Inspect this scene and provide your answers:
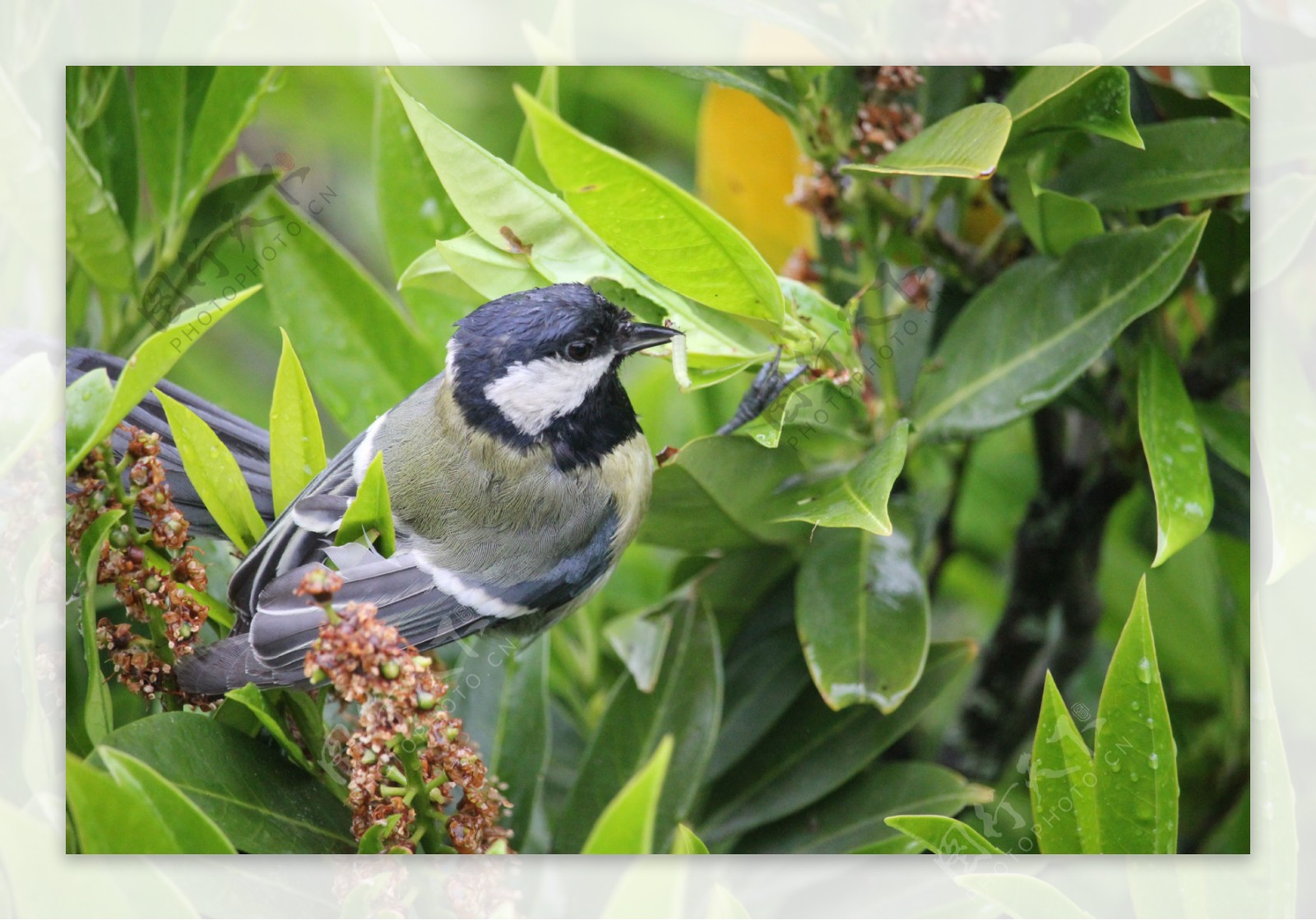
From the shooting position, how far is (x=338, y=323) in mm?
1258

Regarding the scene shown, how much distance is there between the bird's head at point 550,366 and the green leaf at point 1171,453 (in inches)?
19.6

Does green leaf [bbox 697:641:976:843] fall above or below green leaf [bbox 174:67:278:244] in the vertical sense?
below

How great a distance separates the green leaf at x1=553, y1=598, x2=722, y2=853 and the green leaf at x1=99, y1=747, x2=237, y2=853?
1.21ft

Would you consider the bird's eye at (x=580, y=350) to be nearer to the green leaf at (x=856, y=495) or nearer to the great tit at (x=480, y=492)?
the great tit at (x=480, y=492)

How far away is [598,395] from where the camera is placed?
1.17 metres

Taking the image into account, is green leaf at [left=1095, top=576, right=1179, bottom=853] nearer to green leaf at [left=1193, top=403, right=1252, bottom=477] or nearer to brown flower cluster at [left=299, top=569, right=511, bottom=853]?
green leaf at [left=1193, top=403, right=1252, bottom=477]

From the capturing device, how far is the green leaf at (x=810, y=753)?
1.24m

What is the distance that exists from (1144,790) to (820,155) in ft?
2.37

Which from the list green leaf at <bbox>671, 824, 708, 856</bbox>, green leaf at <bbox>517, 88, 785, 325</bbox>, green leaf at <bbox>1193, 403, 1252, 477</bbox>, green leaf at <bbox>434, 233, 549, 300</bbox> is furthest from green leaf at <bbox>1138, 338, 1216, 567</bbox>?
green leaf at <bbox>434, 233, 549, 300</bbox>

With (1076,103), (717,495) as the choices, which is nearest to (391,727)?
(717,495)

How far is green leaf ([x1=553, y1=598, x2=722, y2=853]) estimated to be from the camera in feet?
4.04

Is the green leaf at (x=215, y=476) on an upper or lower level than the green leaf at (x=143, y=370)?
lower

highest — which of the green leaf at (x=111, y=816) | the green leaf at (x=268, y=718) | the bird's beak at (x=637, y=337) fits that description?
the bird's beak at (x=637, y=337)

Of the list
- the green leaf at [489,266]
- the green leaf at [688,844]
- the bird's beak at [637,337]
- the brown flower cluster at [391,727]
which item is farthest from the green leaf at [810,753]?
the green leaf at [489,266]
